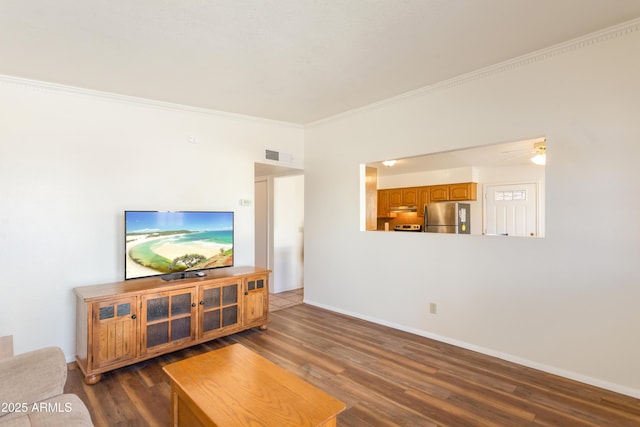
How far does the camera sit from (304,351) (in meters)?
3.27

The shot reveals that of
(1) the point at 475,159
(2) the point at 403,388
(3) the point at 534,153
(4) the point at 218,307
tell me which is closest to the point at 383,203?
(1) the point at 475,159

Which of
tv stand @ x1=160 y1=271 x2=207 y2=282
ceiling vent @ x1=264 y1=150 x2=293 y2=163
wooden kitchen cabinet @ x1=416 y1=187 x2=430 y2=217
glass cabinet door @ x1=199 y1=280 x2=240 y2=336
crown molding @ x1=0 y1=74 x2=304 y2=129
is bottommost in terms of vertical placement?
glass cabinet door @ x1=199 y1=280 x2=240 y2=336

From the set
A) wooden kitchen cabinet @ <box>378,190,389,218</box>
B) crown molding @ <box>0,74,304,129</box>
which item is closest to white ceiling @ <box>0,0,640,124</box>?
crown molding @ <box>0,74,304,129</box>

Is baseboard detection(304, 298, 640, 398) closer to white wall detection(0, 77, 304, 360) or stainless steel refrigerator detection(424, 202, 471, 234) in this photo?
white wall detection(0, 77, 304, 360)

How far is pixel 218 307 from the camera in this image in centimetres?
348

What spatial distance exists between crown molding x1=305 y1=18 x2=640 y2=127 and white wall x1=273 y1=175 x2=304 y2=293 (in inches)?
97.1

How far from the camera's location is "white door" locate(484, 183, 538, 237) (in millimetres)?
5859

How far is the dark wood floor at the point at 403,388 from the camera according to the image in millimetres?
2186

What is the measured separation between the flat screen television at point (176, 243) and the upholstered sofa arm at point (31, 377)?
4.90ft

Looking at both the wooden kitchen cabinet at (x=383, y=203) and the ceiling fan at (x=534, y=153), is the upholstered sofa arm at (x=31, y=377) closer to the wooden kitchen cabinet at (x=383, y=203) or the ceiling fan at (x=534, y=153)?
the ceiling fan at (x=534, y=153)

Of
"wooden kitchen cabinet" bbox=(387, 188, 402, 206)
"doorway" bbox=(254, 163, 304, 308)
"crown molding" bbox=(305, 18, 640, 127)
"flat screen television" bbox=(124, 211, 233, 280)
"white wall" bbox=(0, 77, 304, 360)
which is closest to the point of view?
"crown molding" bbox=(305, 18, 640, 127)

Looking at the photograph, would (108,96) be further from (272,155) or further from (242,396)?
(242,396)

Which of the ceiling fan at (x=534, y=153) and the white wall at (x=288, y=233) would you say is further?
the white wall at (x=288, y=233)

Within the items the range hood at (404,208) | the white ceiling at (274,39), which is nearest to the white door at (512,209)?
the range hood at (404,208)
